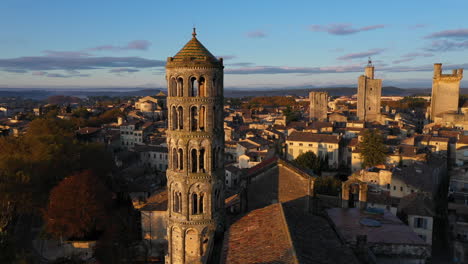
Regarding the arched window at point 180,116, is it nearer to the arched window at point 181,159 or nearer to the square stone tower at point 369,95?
the arched window at point 181,159

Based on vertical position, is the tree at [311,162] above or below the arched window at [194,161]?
below

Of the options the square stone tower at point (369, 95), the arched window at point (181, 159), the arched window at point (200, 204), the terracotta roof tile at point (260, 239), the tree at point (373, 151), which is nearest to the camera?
the terracotta roof tile at point (260, 239)

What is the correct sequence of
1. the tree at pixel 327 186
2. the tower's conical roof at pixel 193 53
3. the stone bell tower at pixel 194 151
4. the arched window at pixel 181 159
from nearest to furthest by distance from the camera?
1. the tower's conical roof at pixel 193 53
2. the stone bell tower at pixel 194 151
3. the arched window at pixel 181 159
4. the tree at pixel 327 186

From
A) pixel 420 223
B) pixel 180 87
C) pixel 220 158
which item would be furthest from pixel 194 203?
pixel 420 223

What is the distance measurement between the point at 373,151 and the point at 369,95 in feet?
166

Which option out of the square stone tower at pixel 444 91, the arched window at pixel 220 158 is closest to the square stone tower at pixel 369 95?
the square stone tower at pixel 444 91

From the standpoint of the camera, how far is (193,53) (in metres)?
19.3

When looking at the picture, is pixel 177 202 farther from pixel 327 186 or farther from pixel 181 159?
pixel 327 186

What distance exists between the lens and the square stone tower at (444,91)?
9781 centimetres

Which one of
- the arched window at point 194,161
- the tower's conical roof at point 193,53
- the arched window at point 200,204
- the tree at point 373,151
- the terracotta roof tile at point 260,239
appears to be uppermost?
the tower's conical roof at point 193,53

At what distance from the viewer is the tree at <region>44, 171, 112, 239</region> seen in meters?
32.4

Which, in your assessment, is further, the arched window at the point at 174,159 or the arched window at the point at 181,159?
the arched window at the point at 174,159

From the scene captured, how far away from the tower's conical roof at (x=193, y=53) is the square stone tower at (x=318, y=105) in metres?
95.9

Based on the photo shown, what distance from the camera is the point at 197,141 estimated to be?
776 inches
